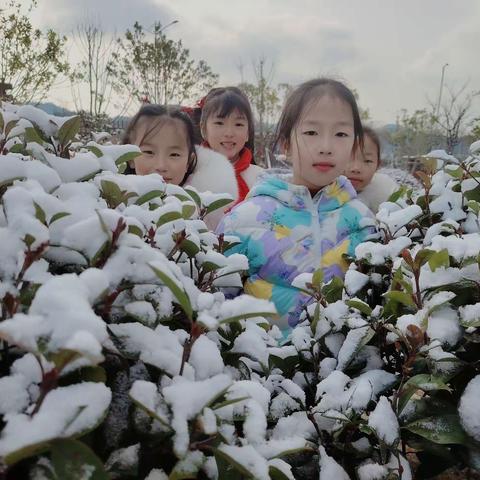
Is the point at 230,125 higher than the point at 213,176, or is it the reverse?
the point at 230,125

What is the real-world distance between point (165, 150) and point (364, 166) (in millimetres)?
1186

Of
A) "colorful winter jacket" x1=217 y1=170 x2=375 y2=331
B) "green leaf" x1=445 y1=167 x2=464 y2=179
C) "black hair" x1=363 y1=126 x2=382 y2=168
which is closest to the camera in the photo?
"green leaf" x1=445 y1=167 x2=464 y2=179

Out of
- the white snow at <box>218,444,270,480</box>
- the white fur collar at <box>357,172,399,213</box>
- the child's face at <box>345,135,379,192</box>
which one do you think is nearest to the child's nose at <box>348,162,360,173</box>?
the child's face at <box>345,135,379,192</box>

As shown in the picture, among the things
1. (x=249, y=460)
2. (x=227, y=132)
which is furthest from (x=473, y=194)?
(x=227, y=132)

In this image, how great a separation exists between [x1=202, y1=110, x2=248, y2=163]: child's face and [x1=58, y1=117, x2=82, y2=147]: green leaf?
9.36 feet

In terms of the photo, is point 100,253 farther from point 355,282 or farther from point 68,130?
point 355,282

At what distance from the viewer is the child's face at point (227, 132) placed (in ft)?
12.7

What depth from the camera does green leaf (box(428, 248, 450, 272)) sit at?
Result: 106 centimetres

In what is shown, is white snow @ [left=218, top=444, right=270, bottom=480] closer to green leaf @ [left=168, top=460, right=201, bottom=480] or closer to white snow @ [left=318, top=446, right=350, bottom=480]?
green leaf @ [left=168, top=460, right=201, bottom=480]

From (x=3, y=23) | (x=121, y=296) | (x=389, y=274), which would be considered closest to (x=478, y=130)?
(x=3, y=23)

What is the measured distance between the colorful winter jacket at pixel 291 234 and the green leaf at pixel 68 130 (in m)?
1.12

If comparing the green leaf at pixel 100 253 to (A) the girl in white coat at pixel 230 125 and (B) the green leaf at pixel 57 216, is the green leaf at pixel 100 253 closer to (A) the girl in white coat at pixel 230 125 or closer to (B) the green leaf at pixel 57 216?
(B) the green leaf at pixel 57 216

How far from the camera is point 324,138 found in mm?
2207

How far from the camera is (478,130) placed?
38.0ft
